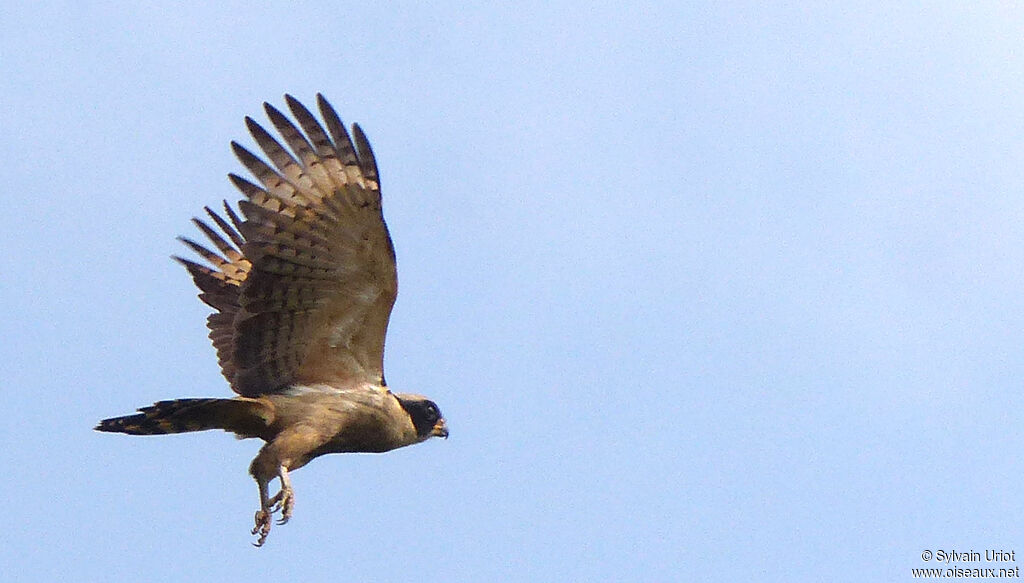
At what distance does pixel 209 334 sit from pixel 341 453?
1.65 m

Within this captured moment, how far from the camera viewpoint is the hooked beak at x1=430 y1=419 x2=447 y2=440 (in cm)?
1011

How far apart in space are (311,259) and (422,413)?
1600 mm

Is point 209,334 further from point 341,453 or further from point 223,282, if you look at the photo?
point 341,453

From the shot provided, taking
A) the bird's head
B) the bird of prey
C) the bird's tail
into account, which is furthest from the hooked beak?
the bird's tail

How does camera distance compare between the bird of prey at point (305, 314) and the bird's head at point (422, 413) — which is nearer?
the bird of prey at point (305, 314)

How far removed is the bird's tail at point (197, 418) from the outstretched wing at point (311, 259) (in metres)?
0.31

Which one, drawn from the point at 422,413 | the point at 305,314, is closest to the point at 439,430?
the point at 422,413

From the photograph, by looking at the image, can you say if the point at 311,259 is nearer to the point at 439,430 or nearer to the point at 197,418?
the point at 197,418

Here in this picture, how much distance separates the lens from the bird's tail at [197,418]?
8836 mm

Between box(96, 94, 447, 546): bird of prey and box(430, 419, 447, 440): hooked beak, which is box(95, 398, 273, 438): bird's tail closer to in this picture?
box(96, 94, 447, 546): bird of prey

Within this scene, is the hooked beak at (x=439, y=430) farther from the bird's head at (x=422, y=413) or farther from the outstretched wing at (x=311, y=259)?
the outstretched wing at (x=311, y=259)

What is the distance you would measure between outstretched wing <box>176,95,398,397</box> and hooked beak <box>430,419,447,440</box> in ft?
2.88

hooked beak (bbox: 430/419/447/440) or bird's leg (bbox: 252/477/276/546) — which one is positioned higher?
hooked beak (bbox: 430/419/447/440)

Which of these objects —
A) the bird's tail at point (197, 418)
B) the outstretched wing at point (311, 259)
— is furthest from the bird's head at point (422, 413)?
the bird's tail at point (197, 418)
